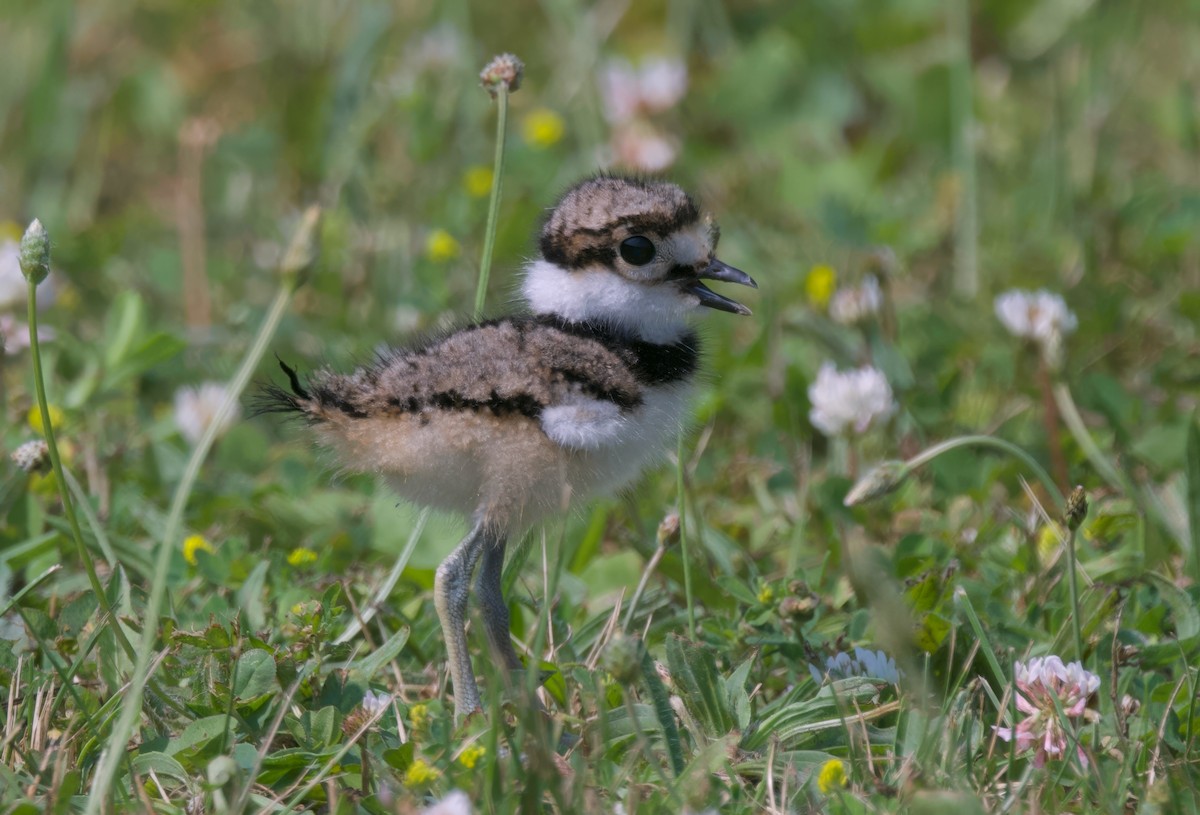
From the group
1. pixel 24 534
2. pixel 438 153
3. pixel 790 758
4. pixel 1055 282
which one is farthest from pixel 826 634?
pixel 438 153

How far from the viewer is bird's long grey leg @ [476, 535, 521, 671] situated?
2.47 m

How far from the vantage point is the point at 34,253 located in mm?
2006

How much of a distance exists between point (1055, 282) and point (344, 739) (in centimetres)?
273

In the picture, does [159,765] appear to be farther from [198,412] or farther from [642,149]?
[642,149]

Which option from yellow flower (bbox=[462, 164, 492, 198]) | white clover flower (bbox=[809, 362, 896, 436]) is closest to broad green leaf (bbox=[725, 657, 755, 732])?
white clover flower (bbox=[809, 362, 896, 436])

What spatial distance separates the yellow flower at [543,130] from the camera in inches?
189

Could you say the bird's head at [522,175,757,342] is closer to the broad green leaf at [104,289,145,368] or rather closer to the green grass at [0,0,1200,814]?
the green grass at [0,0,1200,814]

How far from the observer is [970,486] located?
127 inches

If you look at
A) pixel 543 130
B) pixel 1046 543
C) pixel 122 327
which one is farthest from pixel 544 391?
pixel 543 130

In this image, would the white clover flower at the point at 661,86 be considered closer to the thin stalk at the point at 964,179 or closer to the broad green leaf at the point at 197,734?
the thin stalk at the point at 964,179

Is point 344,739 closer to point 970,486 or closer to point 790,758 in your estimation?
point 790,758

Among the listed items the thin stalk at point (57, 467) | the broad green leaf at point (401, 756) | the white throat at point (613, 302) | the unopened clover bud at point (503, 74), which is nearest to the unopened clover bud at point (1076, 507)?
the white throat at point (613, 302)

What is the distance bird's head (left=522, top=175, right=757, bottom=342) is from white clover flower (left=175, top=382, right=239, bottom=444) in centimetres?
125

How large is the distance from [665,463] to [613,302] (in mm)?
618
